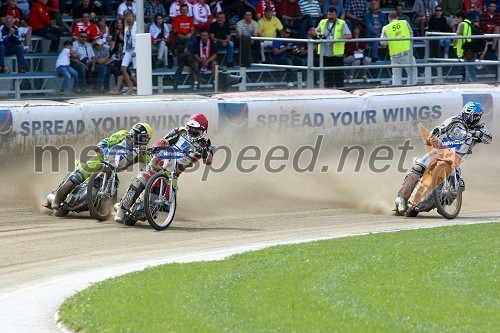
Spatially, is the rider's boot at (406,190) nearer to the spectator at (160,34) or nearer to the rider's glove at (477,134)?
the rider's glove at (477,134)

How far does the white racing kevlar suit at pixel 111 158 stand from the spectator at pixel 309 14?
9.71 m

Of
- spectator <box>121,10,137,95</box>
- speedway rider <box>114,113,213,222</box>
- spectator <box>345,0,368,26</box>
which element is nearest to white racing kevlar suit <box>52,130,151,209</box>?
speedway rider <box>114,113,213,222</box>

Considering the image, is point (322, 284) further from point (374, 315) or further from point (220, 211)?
point (220, 211)

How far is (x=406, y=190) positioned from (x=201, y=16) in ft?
27.7

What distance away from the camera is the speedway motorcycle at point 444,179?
15.2 m

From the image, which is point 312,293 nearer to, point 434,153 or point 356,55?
point 434,153

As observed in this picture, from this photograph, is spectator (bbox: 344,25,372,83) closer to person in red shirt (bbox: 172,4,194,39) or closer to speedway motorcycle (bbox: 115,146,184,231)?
person in red shirt (bbox: 172,4,194,39)

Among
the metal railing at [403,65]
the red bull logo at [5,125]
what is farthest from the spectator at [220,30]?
the red bull logo at [5,125]

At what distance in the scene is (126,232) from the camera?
45.0ft

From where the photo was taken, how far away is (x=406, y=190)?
15406mm

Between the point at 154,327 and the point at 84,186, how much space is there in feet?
22.8

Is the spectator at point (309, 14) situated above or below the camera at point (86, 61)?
above

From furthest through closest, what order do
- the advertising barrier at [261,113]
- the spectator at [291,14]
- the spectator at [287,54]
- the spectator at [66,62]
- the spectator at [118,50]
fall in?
the spectator at [291,14] → the spectator at [287,54] → the spectator at [118,50] → the spectator at [66,62] → the advertising barrier at [261,113]

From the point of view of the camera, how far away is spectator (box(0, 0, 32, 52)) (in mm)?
20359
